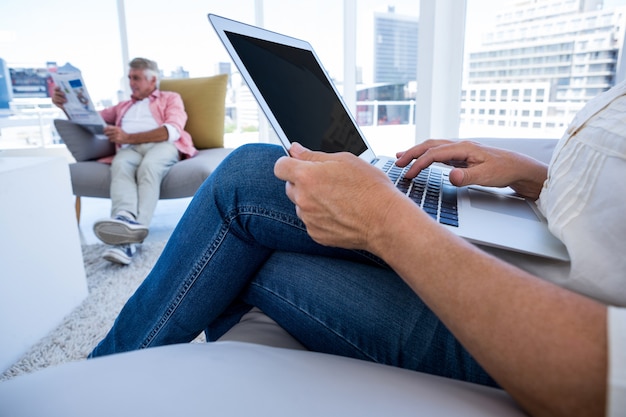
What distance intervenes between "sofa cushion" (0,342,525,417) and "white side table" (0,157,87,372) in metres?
0.92

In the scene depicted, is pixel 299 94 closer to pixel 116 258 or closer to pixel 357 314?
pixel 357 314

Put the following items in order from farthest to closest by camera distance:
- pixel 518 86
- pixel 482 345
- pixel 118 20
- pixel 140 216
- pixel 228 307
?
pixel 118 20 < pixel 518 86 < pixel 140 216 < pixel 228 307 < pixel 482 345

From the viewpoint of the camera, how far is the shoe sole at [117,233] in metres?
1.74

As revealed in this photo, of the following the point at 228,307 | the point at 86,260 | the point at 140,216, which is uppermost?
the point at 228,307

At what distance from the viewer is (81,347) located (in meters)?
1.21

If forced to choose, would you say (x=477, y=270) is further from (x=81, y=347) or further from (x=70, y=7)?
(x=70, y=7)

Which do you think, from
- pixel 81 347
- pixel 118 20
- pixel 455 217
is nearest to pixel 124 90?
pixel 118 20

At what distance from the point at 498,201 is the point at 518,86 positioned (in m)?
2.20

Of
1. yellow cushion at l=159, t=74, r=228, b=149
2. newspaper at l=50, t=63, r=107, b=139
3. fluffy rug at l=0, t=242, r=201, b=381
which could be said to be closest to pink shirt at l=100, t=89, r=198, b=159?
yellow cushion at l=159, t=74, r=228, b=149

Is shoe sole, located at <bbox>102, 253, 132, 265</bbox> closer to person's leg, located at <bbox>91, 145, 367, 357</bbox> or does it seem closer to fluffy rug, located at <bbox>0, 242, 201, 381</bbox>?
fluffy rug, located at <bbox>0, 242, 201, 381</bbox>

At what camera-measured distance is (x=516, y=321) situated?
0.33 m

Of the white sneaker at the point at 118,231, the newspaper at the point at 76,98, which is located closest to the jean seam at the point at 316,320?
the white sneaker at the point at 118,231

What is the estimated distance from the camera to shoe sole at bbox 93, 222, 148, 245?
174 cm

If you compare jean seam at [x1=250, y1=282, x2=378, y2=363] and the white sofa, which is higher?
the white sofa
